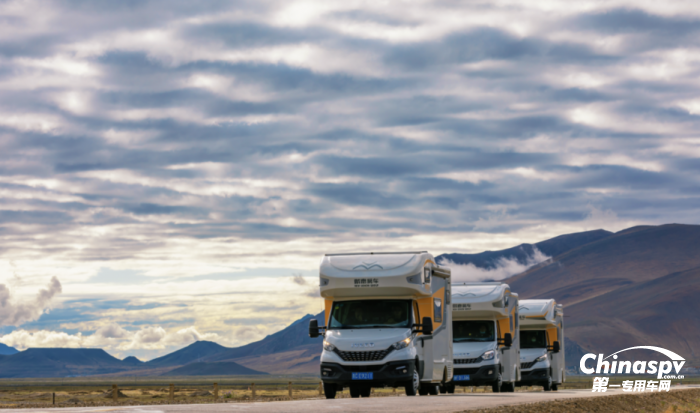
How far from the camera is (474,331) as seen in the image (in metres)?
32.6

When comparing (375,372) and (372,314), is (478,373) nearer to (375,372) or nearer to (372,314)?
(372,314)

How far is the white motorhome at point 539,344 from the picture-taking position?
38500 millimetres

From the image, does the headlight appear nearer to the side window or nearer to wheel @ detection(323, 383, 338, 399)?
wheel @ detection(323, 383, 338, 399)

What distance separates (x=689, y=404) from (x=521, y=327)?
25.1 ft

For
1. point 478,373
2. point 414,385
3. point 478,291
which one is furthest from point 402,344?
point 478,291

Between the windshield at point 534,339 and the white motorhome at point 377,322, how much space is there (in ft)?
49.2

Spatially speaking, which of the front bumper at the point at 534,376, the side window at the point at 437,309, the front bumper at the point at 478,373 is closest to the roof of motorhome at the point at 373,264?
the side window at the point at 437,309

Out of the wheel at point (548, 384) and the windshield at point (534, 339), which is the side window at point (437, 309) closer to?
the windshield at point (534, 339)

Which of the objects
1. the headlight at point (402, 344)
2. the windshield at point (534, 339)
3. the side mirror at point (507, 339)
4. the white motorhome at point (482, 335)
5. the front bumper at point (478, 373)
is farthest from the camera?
the windshield at point (534, 339)

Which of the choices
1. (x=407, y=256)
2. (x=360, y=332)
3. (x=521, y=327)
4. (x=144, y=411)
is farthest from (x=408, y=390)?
(x=521, y=327)

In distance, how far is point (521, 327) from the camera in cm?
3925

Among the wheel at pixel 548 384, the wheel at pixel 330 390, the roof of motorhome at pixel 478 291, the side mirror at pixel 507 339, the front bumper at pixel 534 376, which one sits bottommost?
the wheel at pixel 548 384

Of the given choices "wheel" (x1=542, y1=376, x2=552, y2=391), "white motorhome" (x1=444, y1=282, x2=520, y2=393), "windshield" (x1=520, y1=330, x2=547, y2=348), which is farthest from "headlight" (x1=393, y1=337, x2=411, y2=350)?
"wheel" (x1=542, y1=376, x2=552, y2=391)

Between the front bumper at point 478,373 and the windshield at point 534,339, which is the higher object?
the windshield at point 534,339
